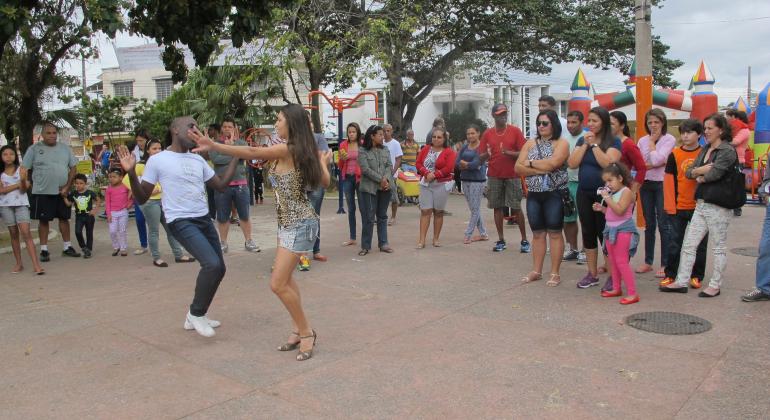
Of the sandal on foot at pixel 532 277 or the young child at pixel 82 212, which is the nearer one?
the sandal on foot at pixel 532 277

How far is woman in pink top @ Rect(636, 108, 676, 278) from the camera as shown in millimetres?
6934

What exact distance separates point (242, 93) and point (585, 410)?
18.5 meters

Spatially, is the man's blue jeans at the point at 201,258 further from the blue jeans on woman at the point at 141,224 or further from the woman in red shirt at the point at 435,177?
the blue jeans on woman at the point at 141,224

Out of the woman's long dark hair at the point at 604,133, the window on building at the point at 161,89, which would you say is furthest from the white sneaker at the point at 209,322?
the window on building at the point at 161,89

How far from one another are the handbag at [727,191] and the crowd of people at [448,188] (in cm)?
1

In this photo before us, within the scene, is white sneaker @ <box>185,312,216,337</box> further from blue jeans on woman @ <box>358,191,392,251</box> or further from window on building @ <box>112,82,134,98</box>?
window on building @ <box>112,82,134,98</box>

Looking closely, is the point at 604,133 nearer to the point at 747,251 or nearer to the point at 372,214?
the point at 747,251

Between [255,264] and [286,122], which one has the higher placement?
[286,122]

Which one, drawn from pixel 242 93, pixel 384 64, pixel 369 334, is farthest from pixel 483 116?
pixel 369 334

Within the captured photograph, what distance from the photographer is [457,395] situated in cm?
394

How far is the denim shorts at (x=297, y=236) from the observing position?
15.4 feet

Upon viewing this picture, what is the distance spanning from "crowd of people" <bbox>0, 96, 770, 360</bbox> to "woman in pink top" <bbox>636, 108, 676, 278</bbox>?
13 millimetres

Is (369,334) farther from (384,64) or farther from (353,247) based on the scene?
(384,64)

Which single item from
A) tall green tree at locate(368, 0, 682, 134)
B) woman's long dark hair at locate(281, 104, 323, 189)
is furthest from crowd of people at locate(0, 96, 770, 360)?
tall green tree at locate(368, 0, 682, 134)
